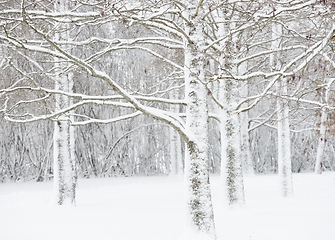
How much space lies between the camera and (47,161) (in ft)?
55.8

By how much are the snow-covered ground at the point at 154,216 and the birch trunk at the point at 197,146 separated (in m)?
0.76

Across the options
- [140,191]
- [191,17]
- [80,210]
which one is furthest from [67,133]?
[191,17]

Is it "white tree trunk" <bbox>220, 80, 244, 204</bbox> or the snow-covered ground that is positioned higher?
"white tree trunk" <bbox>220, 80, 244, 204</bbox>

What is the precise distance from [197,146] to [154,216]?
10.1ft

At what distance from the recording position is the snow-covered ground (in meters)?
6.87

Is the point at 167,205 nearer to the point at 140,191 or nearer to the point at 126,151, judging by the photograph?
the point at 140,191

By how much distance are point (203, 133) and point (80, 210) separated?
4.98m

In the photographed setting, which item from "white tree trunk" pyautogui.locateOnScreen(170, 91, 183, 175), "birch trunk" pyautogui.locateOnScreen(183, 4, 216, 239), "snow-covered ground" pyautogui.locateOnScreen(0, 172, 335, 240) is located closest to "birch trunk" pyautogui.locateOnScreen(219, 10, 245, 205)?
"snow-covered ground" pyautogui.locateOnScreen(0, 172, 335, 240)

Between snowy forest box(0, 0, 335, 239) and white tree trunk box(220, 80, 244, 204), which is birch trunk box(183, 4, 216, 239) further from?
white tree trunk box(220, 80, 244, 204)

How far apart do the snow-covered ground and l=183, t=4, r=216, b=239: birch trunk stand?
0.76 meters

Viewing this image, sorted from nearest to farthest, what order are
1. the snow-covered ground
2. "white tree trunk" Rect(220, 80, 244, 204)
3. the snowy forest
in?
the snow-covered ground, "white tree trunk" Rect(220, 80, 244, 204), the snowy forest

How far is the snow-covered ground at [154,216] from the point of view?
6.87 m

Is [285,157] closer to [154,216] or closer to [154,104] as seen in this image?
[154,216]

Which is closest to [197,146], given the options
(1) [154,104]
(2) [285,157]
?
(2) [285,157]
